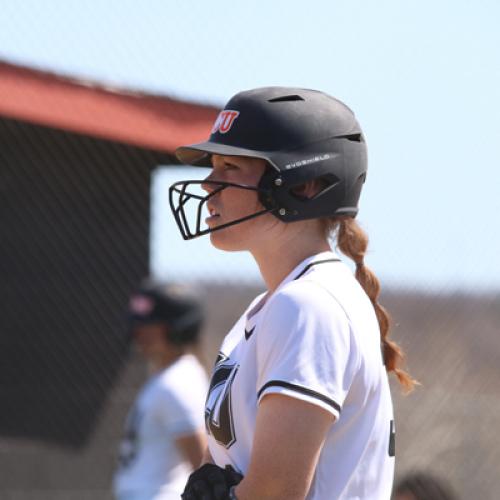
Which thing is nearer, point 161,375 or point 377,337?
point 377,337

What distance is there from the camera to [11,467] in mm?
6758

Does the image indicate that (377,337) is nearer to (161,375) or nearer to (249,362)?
(249,362)

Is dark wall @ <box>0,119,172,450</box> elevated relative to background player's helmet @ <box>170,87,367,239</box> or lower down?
lower down

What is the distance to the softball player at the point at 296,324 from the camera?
2.10 metres

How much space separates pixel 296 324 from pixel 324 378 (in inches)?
4.4

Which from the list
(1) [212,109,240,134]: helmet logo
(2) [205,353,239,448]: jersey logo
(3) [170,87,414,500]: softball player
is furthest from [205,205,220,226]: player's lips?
(2) [205,353,239,448]: jersey logo

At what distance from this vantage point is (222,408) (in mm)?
2295

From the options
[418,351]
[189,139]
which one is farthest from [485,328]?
[189,139]

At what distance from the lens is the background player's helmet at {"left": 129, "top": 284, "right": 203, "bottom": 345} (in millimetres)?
5301

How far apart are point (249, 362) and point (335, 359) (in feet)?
0.66

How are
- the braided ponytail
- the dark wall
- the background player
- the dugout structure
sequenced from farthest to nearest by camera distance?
the dark wall < the dugout structure < the background player < the braided ponytail

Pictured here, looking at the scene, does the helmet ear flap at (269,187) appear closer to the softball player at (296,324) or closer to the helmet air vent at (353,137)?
the softball player at (296,324)

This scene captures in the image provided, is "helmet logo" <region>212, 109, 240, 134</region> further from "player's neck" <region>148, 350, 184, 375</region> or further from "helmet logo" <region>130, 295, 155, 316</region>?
"helmet logo" <region>130, 295, 155, 316</region>

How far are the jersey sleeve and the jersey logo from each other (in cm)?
13
